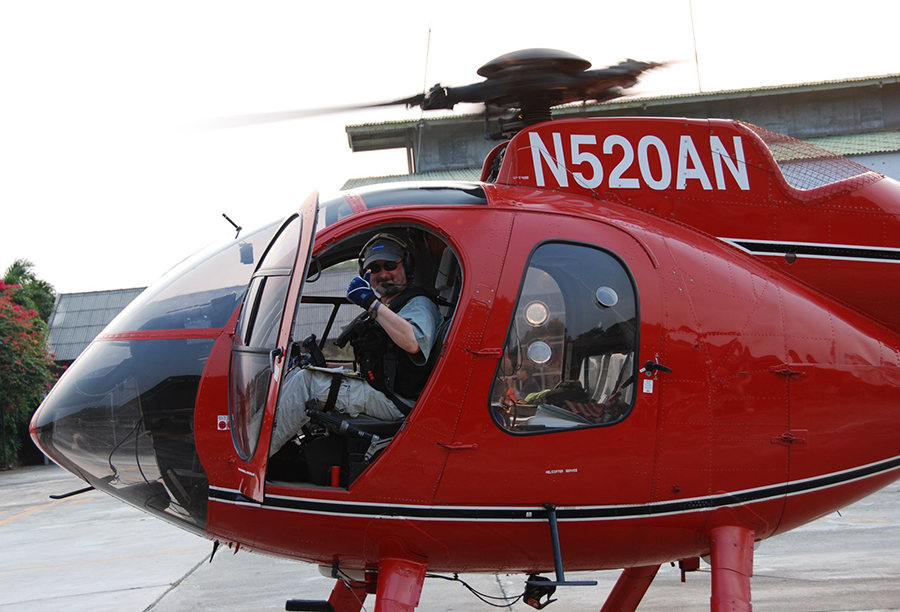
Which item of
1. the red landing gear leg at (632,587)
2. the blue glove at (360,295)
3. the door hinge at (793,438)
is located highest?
the blue glove at (360,295)

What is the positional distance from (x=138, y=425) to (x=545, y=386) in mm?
2105

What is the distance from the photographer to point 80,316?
30.3 meters

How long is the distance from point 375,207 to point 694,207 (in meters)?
1.93

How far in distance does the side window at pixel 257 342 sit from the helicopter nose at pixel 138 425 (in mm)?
224

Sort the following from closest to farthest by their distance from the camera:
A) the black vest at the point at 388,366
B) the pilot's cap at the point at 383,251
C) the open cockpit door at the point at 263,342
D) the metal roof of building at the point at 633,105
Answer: the open cockpit door at the point at 263,342, the black vest at the point at 388,366, the pilot's cap at the point at 383,251, the metal roof of building at the point at 633,105

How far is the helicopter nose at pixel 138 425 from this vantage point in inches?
144

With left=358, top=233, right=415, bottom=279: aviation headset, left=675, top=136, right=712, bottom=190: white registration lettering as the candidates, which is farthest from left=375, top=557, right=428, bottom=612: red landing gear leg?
left=675, top=136, right=712, bottom=190: white registration lettering

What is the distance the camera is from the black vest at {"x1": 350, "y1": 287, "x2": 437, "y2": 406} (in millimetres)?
3814

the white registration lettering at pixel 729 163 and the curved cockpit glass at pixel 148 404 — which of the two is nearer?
the curved cockpit glass at pixel 148 404

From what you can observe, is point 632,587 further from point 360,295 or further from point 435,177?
point 435,177

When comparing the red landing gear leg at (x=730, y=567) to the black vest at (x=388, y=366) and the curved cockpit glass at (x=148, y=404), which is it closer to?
the black vest at (x=388, y=366)

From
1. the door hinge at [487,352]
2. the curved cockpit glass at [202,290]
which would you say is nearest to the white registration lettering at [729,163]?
the door hinge at [487,352]

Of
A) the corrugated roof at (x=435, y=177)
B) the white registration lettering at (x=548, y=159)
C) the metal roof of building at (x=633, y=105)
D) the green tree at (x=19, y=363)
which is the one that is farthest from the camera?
the green tree at (x=19, y=363)

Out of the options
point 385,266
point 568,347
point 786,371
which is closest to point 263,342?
point 385,266
